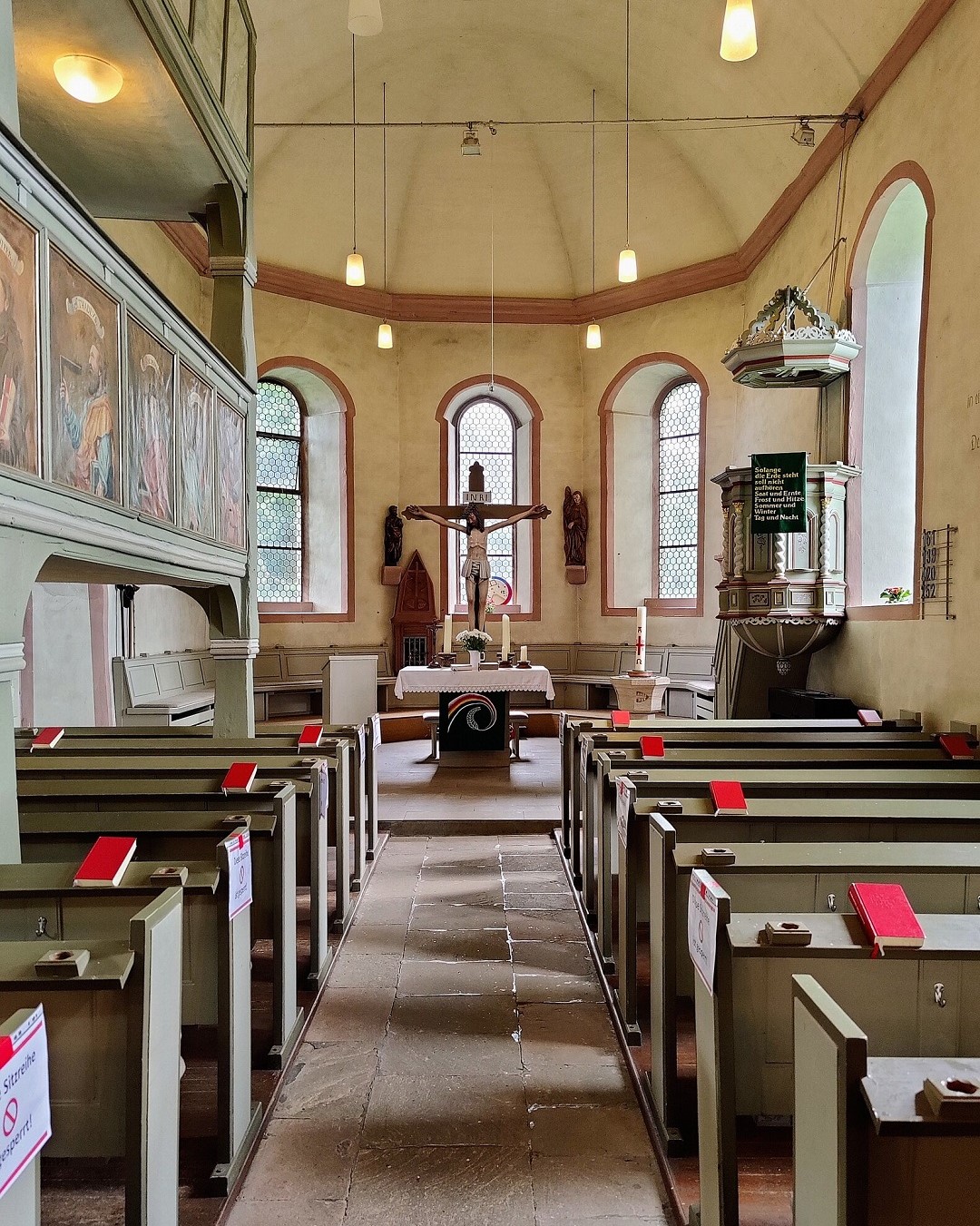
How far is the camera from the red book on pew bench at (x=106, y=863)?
2.45 m

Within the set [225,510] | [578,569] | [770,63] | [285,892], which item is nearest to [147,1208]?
[285,892]

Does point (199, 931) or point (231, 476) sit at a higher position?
point (231, 476)

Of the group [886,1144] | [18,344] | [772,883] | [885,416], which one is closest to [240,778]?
[18,344]

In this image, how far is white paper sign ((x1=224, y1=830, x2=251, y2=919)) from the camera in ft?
8.63

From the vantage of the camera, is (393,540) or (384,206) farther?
(393,540)

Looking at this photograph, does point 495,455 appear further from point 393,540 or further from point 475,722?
point 475,722

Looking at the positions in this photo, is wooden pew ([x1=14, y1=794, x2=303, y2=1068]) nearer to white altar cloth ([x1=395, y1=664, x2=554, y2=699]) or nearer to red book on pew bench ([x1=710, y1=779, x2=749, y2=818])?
red book on pew bench ([x1=710, y1=779, x2=749, y2=818])

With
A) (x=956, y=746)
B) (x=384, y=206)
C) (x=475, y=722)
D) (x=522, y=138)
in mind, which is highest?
(x=522, y=138)

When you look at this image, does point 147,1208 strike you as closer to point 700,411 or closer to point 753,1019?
point 753,1019

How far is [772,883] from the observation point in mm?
2730

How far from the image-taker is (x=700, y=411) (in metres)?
11.8

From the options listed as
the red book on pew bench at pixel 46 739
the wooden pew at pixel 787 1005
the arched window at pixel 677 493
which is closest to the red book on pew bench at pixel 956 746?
the wooden pew at pixel 787 1005

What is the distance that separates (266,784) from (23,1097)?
8.01 feet

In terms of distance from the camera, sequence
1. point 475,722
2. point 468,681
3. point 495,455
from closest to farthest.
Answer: point 468,681 < point 475,722 < point 495,455
